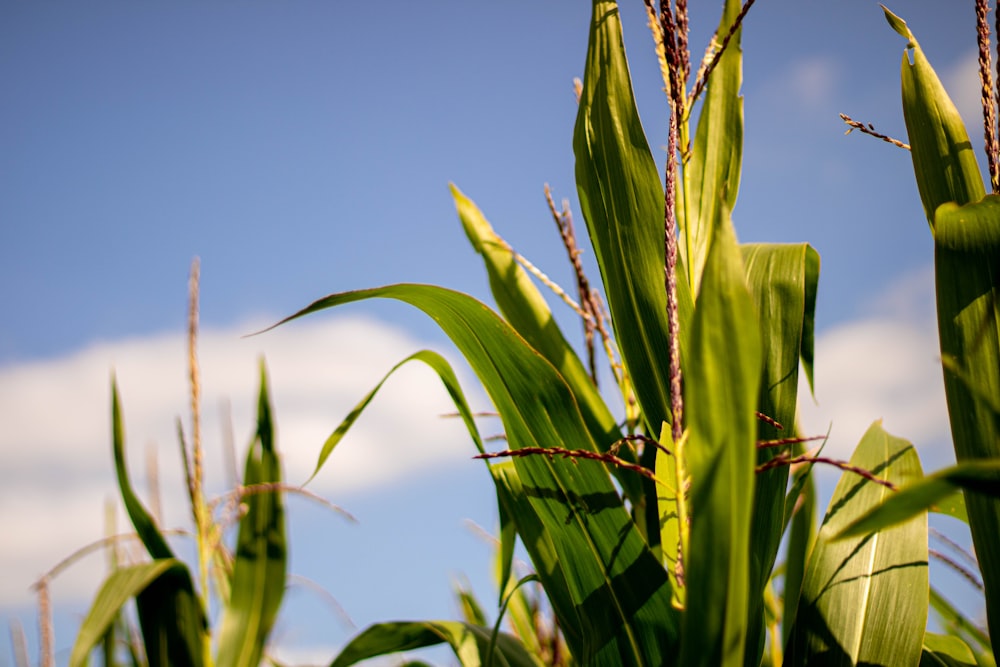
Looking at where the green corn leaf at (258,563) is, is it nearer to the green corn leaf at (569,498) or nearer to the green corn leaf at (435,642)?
the green corn leaf at (435,642)

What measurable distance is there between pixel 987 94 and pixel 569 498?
635 mm

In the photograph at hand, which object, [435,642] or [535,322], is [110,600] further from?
[535,322]

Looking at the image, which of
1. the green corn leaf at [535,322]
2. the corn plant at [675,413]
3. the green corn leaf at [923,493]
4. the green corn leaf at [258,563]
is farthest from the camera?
the green corn leaf at [258,563]

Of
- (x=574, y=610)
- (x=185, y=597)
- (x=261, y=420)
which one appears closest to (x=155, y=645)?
(x=185, y=597)

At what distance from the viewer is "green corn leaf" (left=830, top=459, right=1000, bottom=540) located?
1.19 feet

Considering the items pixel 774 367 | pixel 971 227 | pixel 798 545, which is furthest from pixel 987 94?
pixel 798 545

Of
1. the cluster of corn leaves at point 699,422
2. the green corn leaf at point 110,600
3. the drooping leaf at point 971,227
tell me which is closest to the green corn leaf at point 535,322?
the cluster of corn leaves at point 699,422

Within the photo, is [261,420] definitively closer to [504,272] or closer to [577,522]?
[504,272]

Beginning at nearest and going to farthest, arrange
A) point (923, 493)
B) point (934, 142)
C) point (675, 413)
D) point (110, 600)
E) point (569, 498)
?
point (923, 493) < point (675, 413) < point (569, 498) < point (934, 142) < point (110, 600)

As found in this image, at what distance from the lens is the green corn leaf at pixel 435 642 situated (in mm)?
870

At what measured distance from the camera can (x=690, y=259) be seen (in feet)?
2.50

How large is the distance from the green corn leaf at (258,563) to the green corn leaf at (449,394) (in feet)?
2.25

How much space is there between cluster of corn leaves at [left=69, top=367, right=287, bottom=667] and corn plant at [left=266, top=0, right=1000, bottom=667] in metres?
0.41

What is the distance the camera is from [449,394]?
849 millimetres
